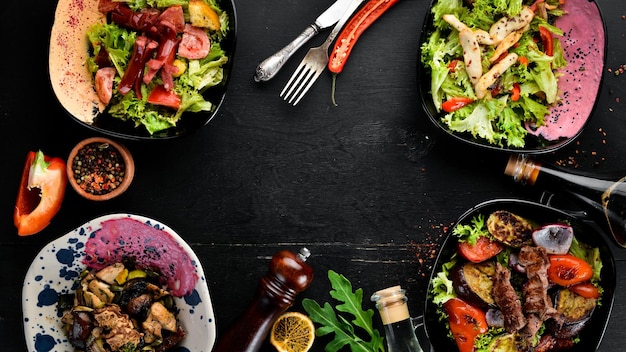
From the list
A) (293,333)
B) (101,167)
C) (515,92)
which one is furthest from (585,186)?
(101,167)

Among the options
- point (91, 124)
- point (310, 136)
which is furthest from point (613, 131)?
point (91, 124)

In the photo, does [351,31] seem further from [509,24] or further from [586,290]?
[586,290]

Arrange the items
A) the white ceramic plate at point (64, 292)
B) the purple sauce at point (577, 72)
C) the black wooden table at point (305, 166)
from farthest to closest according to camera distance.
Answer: the black wooden table at point (305, 166), the purple sauce at point (577, 72), the white ceramic plate at point (64, 292)

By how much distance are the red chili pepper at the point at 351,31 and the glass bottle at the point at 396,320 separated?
0.97m

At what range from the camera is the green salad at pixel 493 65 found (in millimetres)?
2516

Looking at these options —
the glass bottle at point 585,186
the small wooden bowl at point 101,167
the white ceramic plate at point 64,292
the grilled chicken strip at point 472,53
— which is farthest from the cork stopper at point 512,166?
the small wooden bowl at point 101,167

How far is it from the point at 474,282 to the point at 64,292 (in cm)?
166

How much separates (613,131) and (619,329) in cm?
88

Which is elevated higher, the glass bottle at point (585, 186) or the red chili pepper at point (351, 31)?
the red chili pepper at point (351, 31)

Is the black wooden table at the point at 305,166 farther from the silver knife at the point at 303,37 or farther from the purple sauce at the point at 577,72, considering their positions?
the purple sauce at the point at 577,72

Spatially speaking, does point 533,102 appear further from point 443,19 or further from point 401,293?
point 401,293

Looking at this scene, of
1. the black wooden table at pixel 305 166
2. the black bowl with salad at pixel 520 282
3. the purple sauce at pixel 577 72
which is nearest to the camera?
the black bowl with salad at pixel 520 282

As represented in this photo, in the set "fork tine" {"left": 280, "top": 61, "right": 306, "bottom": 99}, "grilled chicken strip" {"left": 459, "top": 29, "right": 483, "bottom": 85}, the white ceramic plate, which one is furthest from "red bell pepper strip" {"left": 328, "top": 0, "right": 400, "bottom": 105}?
the white ceramic plate

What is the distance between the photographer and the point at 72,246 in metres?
2.40
